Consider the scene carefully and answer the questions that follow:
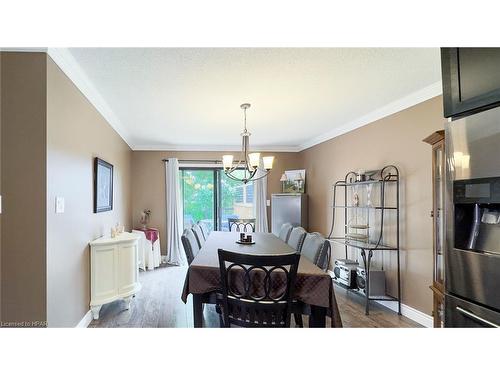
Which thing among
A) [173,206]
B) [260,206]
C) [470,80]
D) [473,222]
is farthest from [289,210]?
[470,80]

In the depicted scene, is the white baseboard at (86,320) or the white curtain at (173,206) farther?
the white curtain at (173,206)

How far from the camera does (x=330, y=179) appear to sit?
4.45 meters

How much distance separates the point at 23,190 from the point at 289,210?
4.04 meters

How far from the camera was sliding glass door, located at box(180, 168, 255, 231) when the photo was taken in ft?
18.2

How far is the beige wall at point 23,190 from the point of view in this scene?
5.72 ft

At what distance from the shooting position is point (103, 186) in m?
3.16

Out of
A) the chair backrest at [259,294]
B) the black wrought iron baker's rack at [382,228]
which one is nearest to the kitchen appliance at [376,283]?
the black wrought iron baker's rack at [382,228]

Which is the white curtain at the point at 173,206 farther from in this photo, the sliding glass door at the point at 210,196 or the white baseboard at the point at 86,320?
the white baseboard at the point at 86,320

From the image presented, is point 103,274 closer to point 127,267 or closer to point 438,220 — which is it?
point 127,267

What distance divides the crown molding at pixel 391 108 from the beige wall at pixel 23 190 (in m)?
3.31
